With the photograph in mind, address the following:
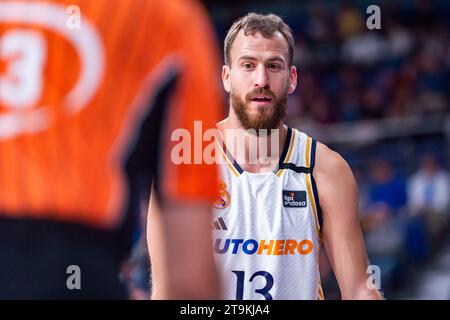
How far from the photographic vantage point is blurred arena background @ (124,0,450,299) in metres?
6.83

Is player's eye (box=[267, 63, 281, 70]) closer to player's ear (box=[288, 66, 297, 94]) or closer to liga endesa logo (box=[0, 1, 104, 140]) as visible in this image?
player's ear (box=[288, 66, 297, 94])

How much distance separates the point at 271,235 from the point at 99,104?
2413mm

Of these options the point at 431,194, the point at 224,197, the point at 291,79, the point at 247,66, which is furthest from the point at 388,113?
the point at 224,197

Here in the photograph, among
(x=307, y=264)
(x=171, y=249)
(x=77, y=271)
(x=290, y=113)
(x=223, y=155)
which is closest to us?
(x=171, y=249)

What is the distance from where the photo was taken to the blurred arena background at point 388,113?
683cm

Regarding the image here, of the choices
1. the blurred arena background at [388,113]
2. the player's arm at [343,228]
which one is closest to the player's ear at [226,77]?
the player's arm at [343,228]

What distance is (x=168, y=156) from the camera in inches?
53.4

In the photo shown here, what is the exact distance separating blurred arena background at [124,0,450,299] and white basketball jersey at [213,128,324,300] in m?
0.94

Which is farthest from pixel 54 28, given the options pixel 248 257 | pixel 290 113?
pixel 290 113

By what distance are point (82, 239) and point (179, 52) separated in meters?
0.36

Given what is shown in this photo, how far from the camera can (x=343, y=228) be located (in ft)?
11.6

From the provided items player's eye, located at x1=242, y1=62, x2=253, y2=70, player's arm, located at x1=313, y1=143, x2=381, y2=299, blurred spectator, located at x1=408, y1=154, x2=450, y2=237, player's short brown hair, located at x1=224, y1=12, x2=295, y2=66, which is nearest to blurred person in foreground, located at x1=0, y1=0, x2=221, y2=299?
player's arm, located at x1=313, y1=143, x2=381, y2=299
